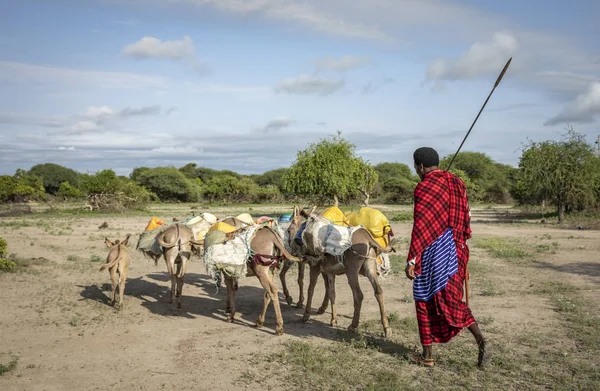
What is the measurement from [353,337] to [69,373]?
392 cm

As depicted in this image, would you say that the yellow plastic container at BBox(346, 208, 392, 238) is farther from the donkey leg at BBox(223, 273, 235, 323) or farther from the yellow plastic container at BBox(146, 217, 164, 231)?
the yellow plastic container at BBox(146, 217, 164, 231)

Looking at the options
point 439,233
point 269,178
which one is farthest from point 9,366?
point 269,178

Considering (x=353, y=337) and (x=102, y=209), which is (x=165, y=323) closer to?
(x=353, y=337)

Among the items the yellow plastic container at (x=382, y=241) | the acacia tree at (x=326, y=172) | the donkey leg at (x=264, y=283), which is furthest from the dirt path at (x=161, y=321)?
the acacia tree at (x=326, y=172)

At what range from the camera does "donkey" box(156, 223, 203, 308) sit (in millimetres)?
9797

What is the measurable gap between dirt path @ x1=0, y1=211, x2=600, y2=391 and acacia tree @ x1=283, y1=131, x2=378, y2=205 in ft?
72.6

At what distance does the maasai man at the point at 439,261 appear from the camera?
614 cm

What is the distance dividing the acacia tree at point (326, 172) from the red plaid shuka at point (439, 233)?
30099 millimetres

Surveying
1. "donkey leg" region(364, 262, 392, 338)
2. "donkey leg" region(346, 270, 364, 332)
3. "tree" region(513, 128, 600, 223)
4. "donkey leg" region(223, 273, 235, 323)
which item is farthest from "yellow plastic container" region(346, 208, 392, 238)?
"tree" region(513, 128, 600, 223)

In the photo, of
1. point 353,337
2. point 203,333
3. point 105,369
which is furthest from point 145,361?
point 353,337

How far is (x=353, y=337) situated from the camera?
771 cm

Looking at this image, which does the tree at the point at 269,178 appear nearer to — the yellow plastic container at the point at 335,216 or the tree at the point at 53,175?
the tree at the point at 53,175

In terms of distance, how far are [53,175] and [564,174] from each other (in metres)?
66.3

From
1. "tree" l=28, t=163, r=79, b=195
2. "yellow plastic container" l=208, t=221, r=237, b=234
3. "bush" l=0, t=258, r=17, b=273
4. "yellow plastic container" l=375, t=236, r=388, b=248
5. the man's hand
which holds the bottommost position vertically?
"bush" l=0, t=258, r=17, b=273
